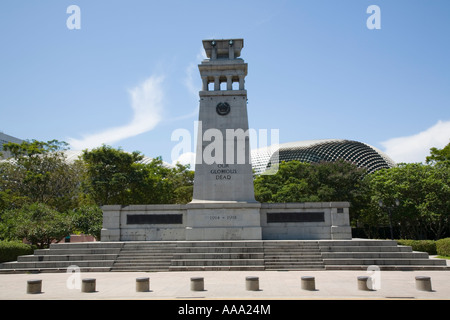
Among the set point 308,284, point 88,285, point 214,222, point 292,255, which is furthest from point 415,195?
point 88,285

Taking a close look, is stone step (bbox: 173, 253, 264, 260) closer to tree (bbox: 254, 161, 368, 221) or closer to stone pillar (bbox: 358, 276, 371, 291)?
stone pillar (bbox: 358, 276, 371, 291)

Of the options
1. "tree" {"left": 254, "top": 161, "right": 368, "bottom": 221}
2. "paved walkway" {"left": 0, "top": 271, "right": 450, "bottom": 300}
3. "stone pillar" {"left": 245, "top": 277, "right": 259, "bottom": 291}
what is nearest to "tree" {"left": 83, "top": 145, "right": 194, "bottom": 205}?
Result: "tree" {"left": 254, "top": 161, "right": 368, "bottom": 221}

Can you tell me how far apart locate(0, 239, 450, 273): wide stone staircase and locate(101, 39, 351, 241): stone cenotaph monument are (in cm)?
249

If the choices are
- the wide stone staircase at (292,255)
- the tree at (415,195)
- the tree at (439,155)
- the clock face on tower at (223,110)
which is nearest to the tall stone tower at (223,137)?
the clock face on tower at (223,110)

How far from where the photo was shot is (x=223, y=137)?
81.0 feet

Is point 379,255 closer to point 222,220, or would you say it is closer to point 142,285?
point 222,220

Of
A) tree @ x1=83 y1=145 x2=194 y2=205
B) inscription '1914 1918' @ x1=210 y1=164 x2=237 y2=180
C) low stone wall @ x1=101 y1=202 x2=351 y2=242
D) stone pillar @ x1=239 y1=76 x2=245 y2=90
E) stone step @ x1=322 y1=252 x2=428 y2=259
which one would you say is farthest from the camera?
tree @ x1=83 y1=145 x2=194 y2=205

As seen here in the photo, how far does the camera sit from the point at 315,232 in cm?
2312

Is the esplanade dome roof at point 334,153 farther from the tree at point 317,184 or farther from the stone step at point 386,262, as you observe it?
the stone step at point 386,262

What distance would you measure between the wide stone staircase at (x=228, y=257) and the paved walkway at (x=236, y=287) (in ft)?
4.06

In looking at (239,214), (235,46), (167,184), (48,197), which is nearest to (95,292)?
(239,214)

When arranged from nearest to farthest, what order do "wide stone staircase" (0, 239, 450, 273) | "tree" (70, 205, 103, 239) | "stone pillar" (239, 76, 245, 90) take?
1. "wide stone staircase" (0, 239, 450, 273)
2. "stone pillar" (239, 76, 245, 90)
3. "tree" (70, 205, 103, 239)

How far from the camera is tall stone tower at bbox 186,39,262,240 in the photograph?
23.0 meters

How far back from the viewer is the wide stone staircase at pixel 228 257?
1836 centimetres
